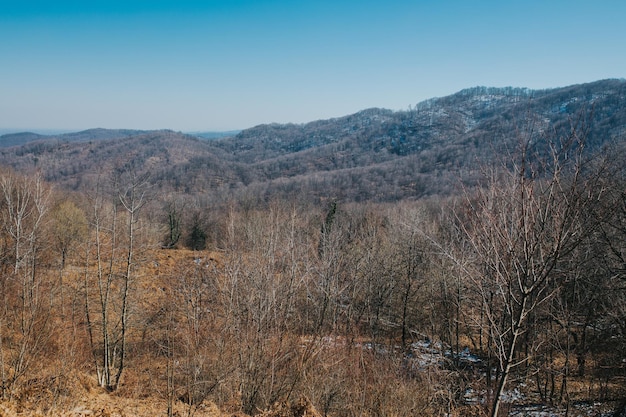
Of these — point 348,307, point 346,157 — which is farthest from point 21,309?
point 346,157

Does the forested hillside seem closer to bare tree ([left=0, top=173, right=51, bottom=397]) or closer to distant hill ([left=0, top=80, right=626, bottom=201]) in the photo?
bare tree ([left=0, top=173, right=51, bottom=397])

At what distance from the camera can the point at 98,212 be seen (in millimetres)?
10727

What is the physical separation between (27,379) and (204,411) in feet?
14.1

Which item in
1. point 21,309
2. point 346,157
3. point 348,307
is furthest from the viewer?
point 346,157

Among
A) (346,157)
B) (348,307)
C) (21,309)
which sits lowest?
(348,307)

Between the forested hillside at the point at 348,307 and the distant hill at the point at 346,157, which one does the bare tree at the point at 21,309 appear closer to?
the forested hillside at the point at 348,307

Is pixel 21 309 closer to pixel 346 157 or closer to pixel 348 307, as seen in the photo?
pixel 348 307

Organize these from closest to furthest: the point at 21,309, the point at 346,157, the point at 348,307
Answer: the point at 21,309, the point at 348,307, the point at 346,157

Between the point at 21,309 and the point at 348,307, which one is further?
the point at 348,307

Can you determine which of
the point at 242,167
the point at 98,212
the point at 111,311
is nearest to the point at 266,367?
the point at 98,212

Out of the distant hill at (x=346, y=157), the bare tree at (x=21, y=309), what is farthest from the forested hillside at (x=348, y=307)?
the distant hill at (x=346, y=157)

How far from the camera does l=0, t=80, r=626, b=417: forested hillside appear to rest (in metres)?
4.01

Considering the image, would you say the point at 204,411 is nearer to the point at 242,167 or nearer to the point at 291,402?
the point at 291,402

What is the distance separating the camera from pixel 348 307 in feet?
51.9
